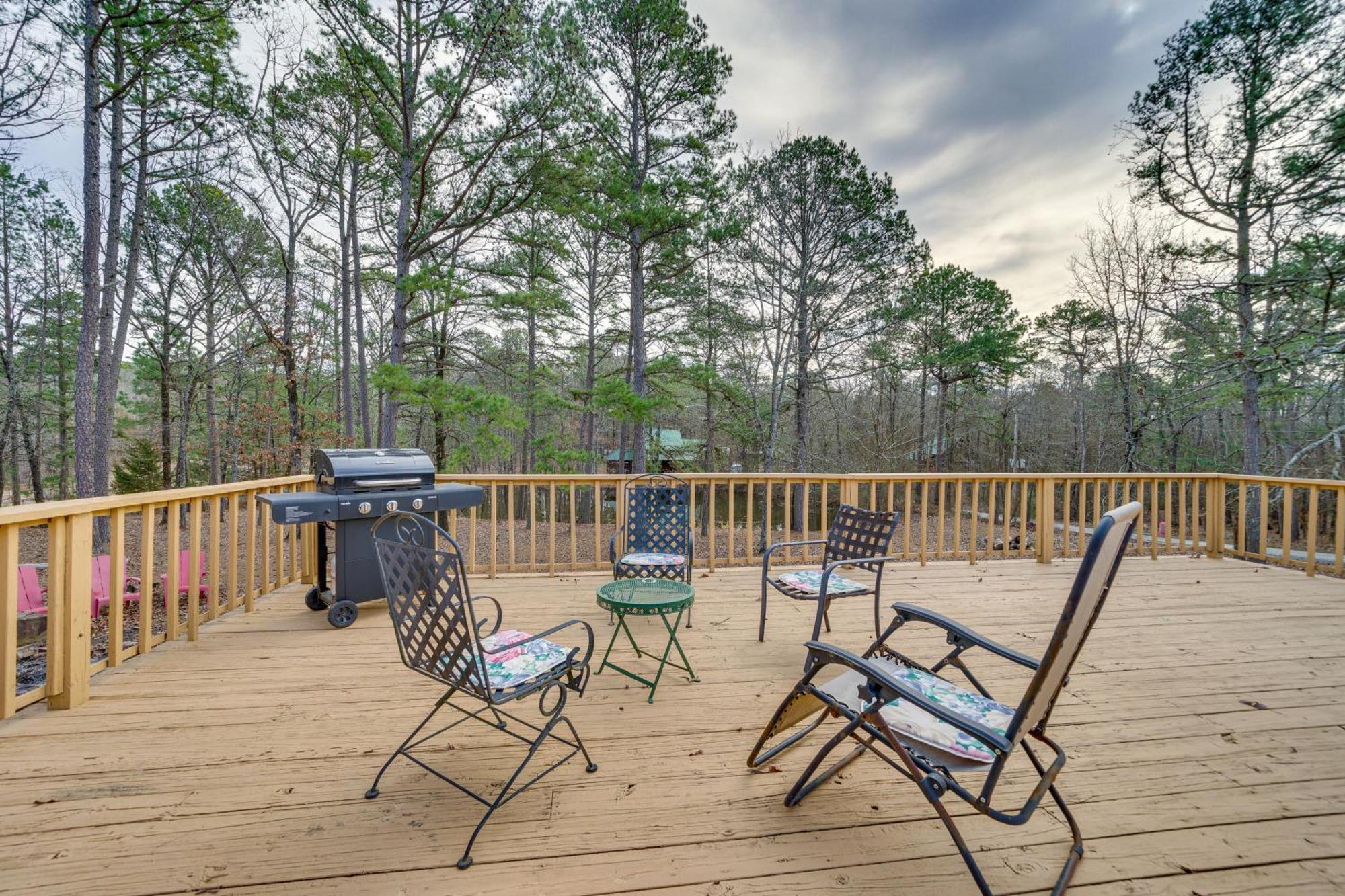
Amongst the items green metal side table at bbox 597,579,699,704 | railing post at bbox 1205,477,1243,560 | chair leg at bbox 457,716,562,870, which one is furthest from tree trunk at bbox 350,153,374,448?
railing post at bbox 1205,477,1243,560

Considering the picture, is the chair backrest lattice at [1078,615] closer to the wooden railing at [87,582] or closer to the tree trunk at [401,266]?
the wooden railing at [87,582]

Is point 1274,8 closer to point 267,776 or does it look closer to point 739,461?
point 267,776

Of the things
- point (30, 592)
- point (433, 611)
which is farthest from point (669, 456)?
point (433, 611)

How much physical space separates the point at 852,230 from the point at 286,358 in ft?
34.3

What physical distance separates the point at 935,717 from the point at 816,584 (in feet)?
4.62

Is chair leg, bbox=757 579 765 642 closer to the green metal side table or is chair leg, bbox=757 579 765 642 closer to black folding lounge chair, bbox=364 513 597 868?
the green metal side table

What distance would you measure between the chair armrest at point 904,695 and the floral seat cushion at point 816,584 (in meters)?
1.12

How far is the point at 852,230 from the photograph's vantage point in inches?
374

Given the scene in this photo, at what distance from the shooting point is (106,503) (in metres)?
2.32

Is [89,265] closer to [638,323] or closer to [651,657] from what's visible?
[638,323]

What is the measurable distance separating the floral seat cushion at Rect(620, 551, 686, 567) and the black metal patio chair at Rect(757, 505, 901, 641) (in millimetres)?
540

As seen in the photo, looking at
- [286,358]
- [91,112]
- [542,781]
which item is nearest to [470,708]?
[542,781]

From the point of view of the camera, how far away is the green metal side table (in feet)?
7.48

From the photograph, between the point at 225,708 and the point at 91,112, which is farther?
the point at 91,112
